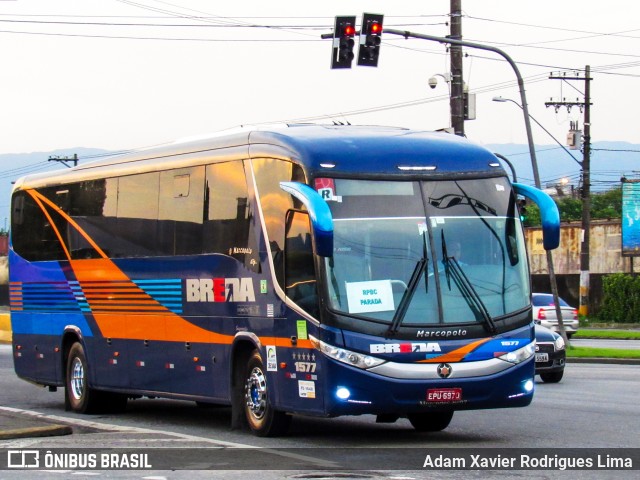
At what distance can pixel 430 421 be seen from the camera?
15406mm

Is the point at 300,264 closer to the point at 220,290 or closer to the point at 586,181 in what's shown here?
the point at 220,290

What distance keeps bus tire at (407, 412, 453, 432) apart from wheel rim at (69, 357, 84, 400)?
600cm

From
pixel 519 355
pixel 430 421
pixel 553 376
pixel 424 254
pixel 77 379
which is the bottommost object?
pixel 553 376

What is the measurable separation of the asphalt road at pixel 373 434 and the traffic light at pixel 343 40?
26.8 ft

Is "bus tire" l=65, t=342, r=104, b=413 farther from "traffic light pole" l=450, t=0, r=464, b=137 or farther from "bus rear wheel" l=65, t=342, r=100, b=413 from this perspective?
"traffic light pole" l=450, t=0, r=464, b=137

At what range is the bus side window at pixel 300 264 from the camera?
1364 centimetres

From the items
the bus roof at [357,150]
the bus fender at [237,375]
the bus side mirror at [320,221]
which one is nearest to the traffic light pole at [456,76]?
the bus roof at [357,150]

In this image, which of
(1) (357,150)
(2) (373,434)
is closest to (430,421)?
(2) (373,434)

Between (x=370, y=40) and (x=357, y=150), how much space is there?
12165mm

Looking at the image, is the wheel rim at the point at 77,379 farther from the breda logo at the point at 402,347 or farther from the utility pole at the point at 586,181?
the utility pole at the point at 586,181

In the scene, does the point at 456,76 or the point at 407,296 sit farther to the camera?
the point at 456,76

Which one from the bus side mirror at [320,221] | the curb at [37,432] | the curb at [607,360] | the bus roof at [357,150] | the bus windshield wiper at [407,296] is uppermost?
the bus roof at [357,150]

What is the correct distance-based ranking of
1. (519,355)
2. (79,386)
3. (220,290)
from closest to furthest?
(519,355) < (220,290) < (79,386)

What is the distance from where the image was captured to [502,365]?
543 inches
